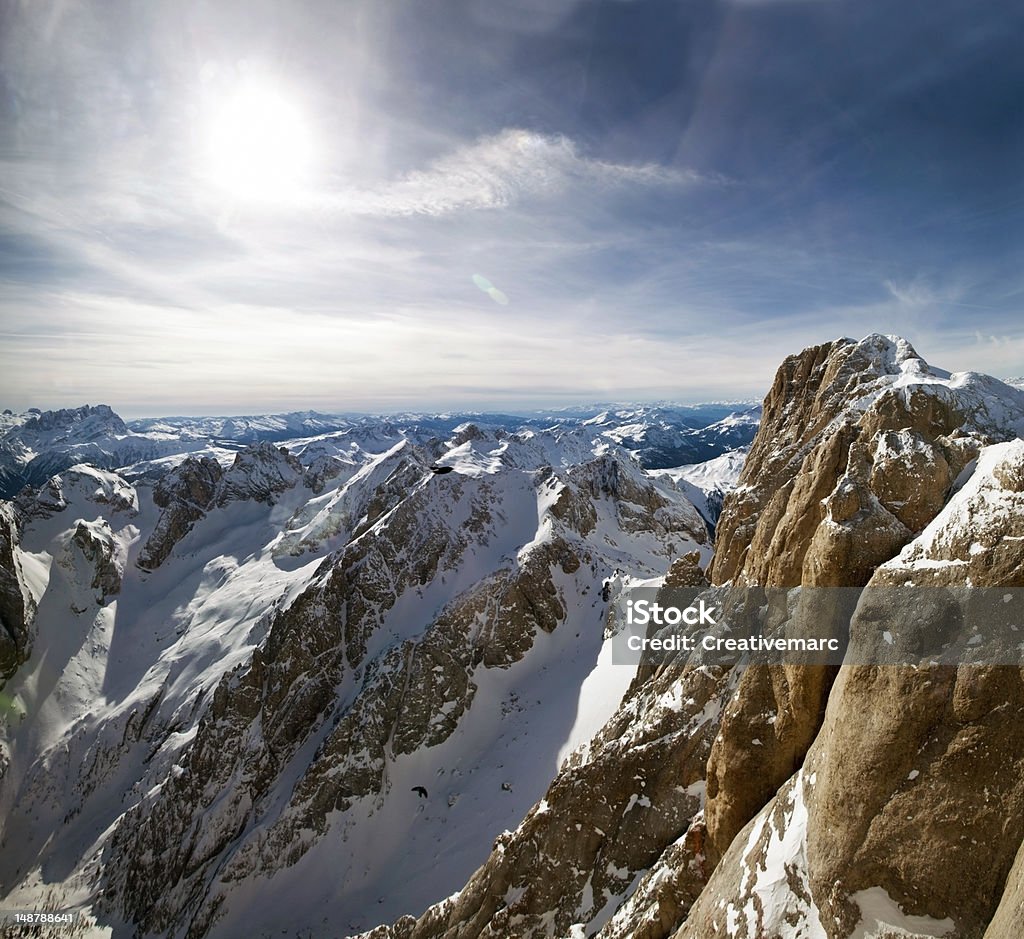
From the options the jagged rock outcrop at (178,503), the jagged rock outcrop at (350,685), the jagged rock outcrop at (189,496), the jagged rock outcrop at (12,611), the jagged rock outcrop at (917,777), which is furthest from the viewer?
the jagged rock outcrop at (189,496)

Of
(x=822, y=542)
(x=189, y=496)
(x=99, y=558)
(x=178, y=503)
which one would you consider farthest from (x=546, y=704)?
(x=189, y=496)

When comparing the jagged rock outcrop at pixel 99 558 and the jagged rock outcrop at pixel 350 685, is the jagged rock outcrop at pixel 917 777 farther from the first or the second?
the jagged rock outcrop at pixel 99 558

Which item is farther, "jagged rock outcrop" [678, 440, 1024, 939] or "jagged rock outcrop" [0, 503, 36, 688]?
"jagged rock outcrop" [0, 503, 36, 688]

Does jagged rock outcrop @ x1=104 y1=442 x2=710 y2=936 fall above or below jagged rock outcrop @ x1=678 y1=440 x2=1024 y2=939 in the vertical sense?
below

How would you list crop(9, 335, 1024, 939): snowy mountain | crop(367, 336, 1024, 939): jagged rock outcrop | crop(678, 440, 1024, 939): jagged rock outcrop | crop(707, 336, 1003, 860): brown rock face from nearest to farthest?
1. crop(678, 440, 1024, 939): jagged rock outcrop
2. crop(367, 336, 1024, 939): jagged rock outcrop
3. crop(9, 335, 1024, 939): snowy mountain
4. crop(707, 336, 1003, 860): brown rock face

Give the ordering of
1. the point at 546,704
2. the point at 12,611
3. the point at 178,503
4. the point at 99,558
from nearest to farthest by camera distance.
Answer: the point at 546,704
the point at 12,611
the point at 99,558
the point at 178,503

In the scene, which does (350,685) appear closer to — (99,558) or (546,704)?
(546,704)

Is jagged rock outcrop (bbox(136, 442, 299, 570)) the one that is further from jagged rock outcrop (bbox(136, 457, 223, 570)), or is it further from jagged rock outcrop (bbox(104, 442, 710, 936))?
jagged rock outcrop (bbox(104, 442, 710, 936))

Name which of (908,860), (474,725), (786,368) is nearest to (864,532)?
(908,860)

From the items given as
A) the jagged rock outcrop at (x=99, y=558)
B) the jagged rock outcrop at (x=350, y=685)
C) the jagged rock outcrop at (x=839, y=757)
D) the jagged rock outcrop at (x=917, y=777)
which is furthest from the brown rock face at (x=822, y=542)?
the jagged rock outcrop at (x=99, y=558)

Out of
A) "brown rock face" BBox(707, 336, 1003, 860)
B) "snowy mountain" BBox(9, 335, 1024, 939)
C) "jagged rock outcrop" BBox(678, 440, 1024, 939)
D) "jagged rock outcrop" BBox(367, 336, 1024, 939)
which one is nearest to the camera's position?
"jagged rock outcrop" BBox(678, 440, 1024, 939)

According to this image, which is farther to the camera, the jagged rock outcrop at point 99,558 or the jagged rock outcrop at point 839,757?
the jagged rock outcrop at point 99,558

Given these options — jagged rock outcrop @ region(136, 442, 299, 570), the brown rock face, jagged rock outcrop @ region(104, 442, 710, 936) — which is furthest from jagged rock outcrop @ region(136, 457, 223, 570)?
the brown rock face
